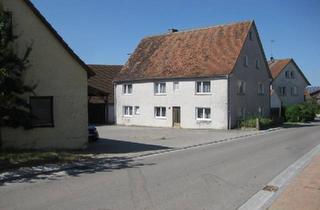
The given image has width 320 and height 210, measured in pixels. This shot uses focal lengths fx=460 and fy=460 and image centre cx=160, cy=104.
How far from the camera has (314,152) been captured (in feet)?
63.6

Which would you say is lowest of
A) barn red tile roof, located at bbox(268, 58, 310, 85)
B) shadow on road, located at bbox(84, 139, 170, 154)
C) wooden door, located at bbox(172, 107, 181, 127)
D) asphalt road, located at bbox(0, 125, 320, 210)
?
asphalt road, located at bbox(0, 125, 320, 210)

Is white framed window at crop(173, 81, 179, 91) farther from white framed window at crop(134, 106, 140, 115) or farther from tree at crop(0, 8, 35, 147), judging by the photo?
tree at crop(0, 8, 35, 147)

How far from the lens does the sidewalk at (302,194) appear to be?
8.88 m

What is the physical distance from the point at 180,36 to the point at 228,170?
31.7m

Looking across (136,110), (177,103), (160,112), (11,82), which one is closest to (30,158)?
(11,82)

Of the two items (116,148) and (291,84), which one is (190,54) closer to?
(116,148)

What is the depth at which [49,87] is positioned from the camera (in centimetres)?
1922

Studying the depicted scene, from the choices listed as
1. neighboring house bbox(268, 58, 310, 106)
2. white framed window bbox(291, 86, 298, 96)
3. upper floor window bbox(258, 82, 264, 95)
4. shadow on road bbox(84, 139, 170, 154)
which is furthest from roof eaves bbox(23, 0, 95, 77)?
white framed window bbox(291, 86, 298, 96)

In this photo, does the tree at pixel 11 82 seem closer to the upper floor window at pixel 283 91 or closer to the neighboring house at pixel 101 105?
the neighboring house at pixel 101 105

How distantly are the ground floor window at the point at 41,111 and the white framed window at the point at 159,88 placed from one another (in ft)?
72.4

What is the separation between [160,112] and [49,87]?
74.4ft

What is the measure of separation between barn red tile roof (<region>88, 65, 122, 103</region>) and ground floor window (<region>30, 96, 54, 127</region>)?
27.1m

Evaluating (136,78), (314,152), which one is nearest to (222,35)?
(136,78)

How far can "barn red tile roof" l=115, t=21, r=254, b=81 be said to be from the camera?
38.4 metres
